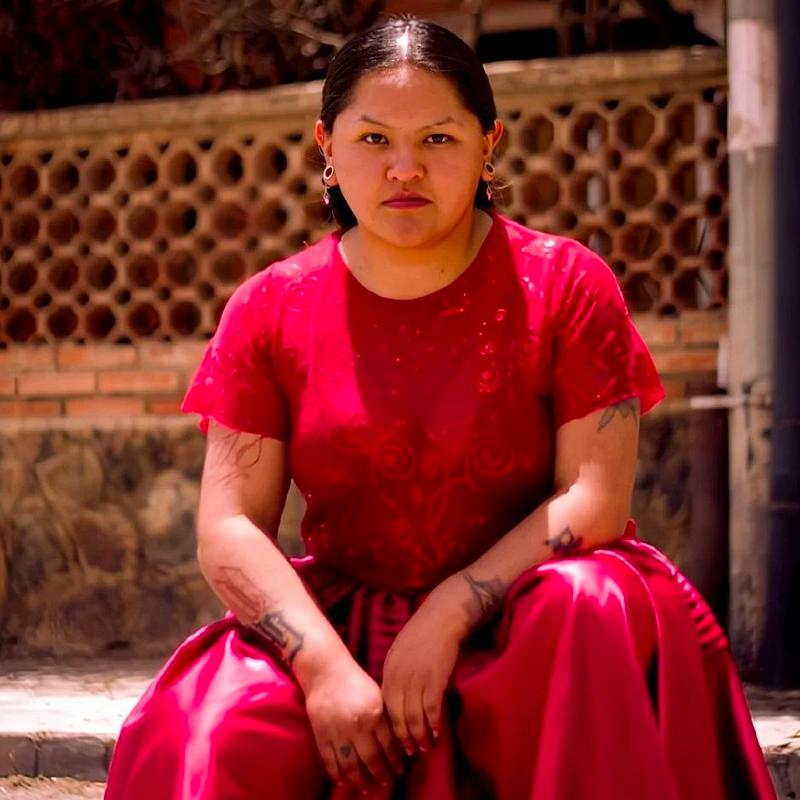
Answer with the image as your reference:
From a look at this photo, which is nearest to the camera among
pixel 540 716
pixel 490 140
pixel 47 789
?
pixel 540 716

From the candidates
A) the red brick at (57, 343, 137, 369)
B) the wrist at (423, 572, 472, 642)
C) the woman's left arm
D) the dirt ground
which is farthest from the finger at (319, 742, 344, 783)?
the red brick at (57, 343, 137, 369)

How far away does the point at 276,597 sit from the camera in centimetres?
225

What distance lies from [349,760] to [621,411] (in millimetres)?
713

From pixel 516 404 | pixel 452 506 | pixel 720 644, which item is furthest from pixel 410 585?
pixel 720 644

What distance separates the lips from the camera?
2326 millimetres

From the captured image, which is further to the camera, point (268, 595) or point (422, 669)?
point (268, 595)

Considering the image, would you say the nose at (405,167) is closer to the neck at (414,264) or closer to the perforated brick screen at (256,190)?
the neck at (414,264)

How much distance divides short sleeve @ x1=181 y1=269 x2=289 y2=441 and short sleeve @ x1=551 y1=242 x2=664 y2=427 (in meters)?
0.48

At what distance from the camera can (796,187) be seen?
4.41m

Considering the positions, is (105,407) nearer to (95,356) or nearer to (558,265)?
(95,356)

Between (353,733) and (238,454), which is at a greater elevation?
(238,454)

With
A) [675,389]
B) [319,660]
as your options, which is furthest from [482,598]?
[675,389]

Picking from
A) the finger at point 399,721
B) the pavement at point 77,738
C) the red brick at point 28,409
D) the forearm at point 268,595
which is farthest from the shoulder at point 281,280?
the red brick at point 28,409

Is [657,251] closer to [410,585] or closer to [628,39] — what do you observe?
[628,39]
